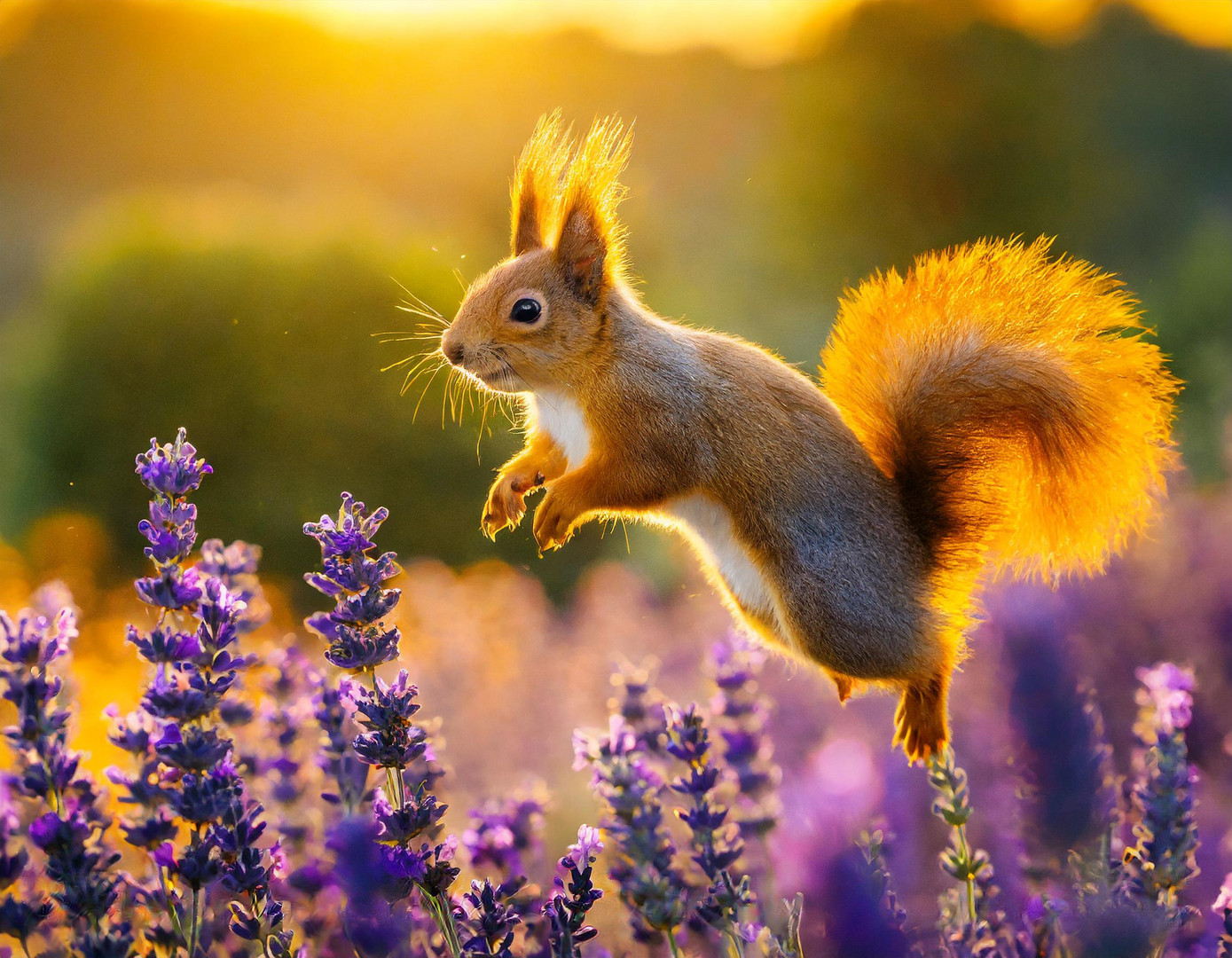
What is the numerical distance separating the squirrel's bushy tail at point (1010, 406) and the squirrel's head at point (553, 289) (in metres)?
0.21

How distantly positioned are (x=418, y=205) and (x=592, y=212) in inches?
155

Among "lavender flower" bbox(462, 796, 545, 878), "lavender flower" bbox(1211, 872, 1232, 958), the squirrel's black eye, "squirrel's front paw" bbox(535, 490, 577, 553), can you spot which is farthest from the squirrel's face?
"lavender flower" bbox(1211, 872, 1232, 958)

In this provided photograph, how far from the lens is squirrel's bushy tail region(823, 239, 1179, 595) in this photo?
722mm

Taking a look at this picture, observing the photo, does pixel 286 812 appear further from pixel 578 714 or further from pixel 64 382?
pixel 64 382

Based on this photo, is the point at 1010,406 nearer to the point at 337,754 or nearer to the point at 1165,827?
the point at 1165,827

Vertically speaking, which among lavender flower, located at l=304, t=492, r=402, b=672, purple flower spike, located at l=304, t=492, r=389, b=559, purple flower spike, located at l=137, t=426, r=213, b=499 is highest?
purple flower spike, located at l=137, t=426, r=213, b=499

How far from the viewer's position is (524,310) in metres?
0.82

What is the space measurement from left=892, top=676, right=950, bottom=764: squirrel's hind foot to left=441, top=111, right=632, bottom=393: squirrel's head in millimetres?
366

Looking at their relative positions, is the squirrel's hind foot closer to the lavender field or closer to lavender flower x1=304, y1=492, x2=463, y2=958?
the lavender field

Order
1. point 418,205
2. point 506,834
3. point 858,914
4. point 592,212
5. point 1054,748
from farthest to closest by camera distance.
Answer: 1. point 418,205
2. point 592,212
3. point 506,834
4. point 1054,748
5. point 858,914

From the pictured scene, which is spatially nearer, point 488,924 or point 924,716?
point 488,924

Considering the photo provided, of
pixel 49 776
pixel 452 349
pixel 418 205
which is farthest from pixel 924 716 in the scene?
pixel 418 205

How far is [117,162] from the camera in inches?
173

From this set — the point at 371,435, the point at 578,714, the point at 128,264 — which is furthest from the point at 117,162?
the point at 578,714
